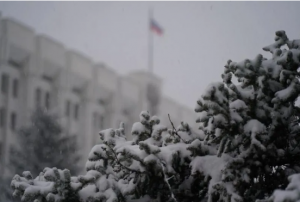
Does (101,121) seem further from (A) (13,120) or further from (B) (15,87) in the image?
(A) (13,120)

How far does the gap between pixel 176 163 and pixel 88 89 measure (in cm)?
4125

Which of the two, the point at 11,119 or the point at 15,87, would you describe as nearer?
the point at 11,119

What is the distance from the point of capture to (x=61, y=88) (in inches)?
1602

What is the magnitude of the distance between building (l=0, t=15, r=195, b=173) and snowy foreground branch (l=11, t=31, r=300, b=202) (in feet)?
81.8

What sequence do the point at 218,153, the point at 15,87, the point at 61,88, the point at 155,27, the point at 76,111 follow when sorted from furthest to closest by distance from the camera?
the point at 155,27 → the point at 76,111 → the point at 61,88 → the point at 15,87 → the point at 218,153

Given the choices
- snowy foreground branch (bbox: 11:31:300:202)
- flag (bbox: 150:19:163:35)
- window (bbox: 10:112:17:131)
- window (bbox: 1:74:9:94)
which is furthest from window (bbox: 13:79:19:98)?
snowy foreground branch (bbox: 11:31:300:202)

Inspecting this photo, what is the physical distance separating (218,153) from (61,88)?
37776 mm

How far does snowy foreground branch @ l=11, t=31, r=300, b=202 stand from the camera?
3.55m

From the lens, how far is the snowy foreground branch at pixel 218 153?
3553 mm

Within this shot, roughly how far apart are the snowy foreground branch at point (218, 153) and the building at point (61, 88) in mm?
24937

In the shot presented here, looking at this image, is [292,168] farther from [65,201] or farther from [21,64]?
[21,64]

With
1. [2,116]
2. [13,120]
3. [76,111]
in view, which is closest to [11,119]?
[13,120]

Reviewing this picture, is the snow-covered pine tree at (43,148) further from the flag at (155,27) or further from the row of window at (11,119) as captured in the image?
the flag at (155,27)

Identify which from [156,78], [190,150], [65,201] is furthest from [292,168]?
[156,78]
